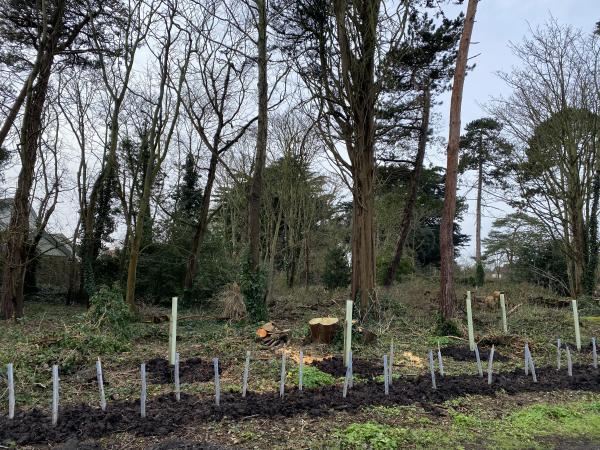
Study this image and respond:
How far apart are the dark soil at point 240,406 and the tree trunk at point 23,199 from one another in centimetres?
1052

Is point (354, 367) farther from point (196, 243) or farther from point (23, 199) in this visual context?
point (196, 243)

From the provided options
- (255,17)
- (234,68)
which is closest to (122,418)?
(255,17)

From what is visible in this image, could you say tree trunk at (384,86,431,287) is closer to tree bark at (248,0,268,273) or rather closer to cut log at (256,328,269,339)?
tree bark at (248,0,268,273)

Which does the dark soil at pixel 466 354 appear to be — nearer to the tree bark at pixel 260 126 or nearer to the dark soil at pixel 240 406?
the dark soil at pixel 240 406

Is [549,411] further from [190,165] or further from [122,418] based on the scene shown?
[190,165]

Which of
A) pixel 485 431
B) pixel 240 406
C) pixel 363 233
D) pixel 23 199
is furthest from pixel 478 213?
pixel 240 406

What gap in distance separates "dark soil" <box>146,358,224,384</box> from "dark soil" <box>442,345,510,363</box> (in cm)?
422

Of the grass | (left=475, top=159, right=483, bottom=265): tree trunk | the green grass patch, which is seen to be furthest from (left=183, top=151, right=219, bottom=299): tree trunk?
(left=475, top=159, right=483, bottom=265): tree trunk

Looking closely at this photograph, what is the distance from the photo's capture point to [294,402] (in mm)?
5039

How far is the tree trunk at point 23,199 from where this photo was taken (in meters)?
Answer: 13.7

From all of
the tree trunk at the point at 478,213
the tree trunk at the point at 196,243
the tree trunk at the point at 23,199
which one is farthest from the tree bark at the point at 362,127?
the tree trunk at the point at 478,213

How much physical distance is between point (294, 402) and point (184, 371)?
2.18 meters

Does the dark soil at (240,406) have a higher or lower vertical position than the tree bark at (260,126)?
lower

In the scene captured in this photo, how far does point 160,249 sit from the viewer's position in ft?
69.9
